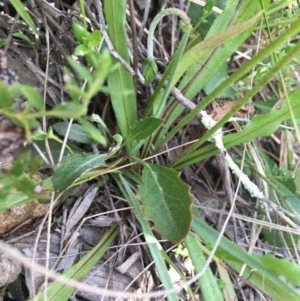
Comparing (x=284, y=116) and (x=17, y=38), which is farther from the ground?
(x=284, y=116)

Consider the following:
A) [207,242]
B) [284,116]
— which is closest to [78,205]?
[207,242]

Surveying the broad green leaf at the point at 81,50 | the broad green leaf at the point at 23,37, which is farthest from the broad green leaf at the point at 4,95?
the broad green leaf at the point at 23,37

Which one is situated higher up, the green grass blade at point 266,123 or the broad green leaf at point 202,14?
the broad green leaf at point 202,14

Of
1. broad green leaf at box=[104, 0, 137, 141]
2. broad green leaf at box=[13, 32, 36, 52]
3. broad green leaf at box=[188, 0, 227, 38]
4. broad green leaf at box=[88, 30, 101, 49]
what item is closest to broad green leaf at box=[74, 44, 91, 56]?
broad green leaf at box=[88, 30, 101, 49]

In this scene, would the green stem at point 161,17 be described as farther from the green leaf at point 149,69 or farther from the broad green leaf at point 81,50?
the broad green leaf at point 81,50

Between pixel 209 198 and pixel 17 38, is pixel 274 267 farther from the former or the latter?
pixel 17 38

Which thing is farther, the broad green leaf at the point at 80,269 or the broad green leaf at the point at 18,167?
the broad green leaf at the point at 80,269

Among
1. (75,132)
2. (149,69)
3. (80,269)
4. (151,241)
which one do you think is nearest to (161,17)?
(149,69)
